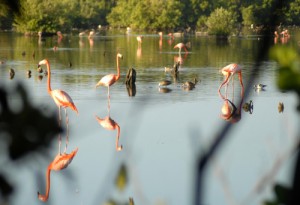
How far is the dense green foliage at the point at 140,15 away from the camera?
42.5 meters

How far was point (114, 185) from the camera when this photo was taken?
3.45 ft

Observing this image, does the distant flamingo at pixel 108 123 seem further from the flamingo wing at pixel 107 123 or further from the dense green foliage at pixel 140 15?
the dense green foliage at pixel 140 15

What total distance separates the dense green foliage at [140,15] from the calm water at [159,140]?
21390mm

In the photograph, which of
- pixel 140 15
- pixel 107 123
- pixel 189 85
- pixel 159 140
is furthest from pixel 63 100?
pixel 140 15

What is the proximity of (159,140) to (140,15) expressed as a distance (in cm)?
4576

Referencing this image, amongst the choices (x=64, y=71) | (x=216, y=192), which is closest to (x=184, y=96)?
(x=64, y=71)

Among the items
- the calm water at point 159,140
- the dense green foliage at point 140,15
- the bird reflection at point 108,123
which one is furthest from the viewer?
the dense green foliage at point 140,15

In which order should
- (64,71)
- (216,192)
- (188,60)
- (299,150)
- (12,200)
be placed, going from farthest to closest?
1. (188,60)
2. (64,71)
3. (216,192)
4. (12,200)
5. (299,150)

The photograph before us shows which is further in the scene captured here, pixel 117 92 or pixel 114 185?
pixel 117 92

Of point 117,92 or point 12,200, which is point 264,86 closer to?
point 117,92

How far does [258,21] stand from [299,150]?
17 cm

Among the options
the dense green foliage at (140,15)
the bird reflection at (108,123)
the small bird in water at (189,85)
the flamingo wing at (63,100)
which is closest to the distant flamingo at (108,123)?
the bird reflection at (108,123)

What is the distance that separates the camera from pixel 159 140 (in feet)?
32.0

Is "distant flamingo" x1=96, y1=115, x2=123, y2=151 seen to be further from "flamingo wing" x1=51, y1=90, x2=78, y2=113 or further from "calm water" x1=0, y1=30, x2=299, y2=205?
"flamingo wing" x1=51, y1=90, x2=78, y2=113
